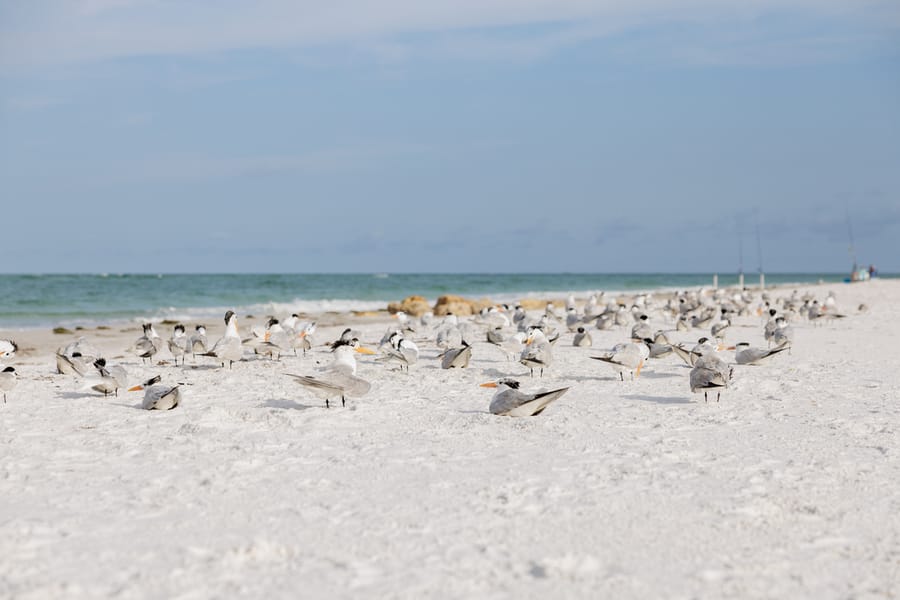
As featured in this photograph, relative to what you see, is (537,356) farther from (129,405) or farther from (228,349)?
(129,405)

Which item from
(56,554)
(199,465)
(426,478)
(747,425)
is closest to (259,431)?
(199,465)

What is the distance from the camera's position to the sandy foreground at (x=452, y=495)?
4.12m

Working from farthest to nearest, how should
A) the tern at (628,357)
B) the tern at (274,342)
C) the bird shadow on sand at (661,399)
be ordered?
the tern at (274,342)
the tern at (628,357)
the bird shadow on sand at (661,399)

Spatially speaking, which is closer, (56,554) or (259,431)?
(56,554)

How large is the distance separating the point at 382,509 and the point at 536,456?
72.6 inches

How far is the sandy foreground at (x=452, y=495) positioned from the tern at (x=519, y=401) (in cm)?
12

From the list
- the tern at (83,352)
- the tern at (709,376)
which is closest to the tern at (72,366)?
the tern at (83,352)

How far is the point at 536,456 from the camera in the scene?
6.62 metres

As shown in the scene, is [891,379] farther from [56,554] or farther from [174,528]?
[56,554]

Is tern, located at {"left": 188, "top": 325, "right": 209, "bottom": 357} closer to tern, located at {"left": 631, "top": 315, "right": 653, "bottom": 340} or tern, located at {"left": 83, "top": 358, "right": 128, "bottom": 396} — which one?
tern, located at {"left": 83, "top": 358, "right": 128, "bottom": 396}

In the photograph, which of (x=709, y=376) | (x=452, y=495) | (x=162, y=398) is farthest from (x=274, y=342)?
(x=452, y=495)

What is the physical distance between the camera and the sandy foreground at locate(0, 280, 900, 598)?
13.5ft

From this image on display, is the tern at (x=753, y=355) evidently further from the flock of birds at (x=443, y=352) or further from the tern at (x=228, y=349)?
the tern at (x=228, y=349)

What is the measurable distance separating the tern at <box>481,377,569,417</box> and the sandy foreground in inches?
4.8
